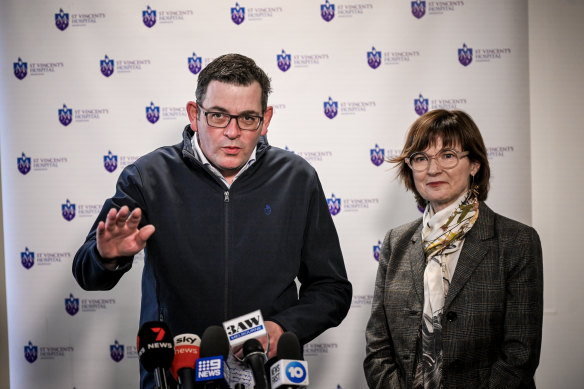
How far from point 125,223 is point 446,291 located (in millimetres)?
1262

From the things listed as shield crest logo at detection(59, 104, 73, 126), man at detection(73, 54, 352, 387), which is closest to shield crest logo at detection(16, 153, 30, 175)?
shield crest logo at detection(59, 104, 73, 126)

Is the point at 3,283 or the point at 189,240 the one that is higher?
the point at 189,240

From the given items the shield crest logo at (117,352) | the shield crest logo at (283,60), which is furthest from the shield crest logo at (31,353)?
the shield crest logo at (283,60)

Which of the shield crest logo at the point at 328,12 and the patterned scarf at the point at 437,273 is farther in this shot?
the shield crest logo at the point at 328,12

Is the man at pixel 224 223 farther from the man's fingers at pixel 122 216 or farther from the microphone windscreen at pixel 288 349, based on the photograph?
the microphone windscreen at pixel 288 349

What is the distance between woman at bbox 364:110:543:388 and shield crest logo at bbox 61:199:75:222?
2036 millimetres

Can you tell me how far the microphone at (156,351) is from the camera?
1238 mm

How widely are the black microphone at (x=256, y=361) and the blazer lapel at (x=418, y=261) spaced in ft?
3.48

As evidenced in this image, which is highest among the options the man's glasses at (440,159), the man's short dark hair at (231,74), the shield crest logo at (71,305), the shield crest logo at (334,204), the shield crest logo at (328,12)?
the shield crest logo at (328,12)

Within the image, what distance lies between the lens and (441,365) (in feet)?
6.48

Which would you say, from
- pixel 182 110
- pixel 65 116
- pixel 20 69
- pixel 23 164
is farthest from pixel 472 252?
pixel 20 69

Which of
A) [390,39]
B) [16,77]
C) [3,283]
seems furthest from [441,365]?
[16,77]

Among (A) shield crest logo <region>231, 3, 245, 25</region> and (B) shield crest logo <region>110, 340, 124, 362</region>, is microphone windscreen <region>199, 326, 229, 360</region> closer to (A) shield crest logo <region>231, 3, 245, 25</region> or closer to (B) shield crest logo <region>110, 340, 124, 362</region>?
(B) shield crest logo <region>110, 340, 124, 362</region>

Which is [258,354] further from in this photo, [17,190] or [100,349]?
[17,190]
